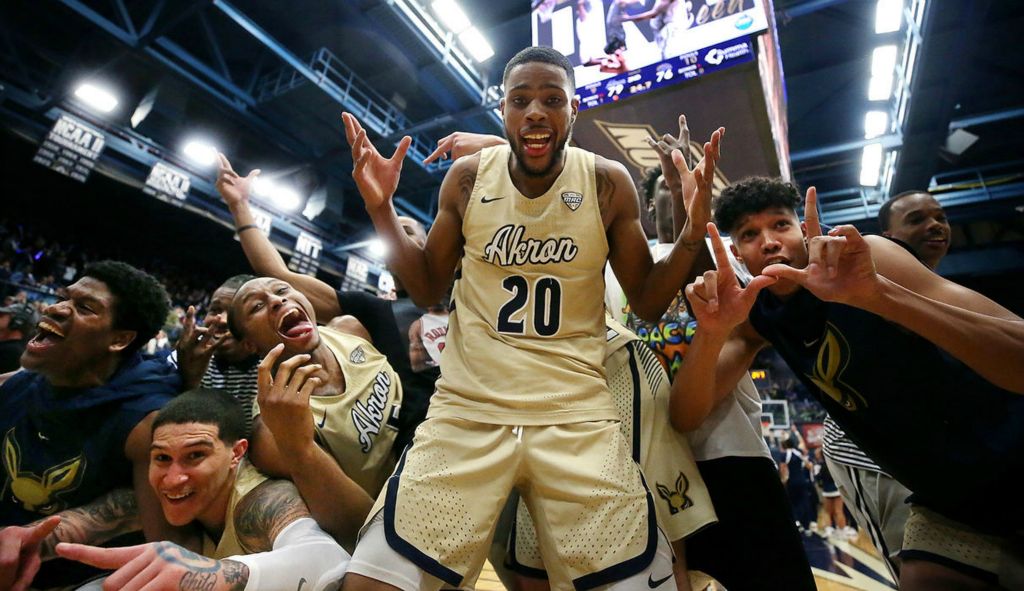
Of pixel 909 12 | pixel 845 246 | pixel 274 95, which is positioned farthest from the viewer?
pixel 274 95

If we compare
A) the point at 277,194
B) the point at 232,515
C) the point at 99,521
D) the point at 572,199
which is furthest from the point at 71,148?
the point at 572,199

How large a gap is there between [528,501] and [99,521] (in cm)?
184

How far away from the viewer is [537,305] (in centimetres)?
168

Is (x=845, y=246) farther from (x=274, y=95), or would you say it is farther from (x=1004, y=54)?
(x=274, y=95)

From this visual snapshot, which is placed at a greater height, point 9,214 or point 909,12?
point 909,12

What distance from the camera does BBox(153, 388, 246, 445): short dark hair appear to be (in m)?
1.92

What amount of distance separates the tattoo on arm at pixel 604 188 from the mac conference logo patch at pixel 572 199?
0.07 m

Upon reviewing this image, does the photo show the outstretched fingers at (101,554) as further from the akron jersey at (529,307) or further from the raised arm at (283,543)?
the akron jersey at (529,307)

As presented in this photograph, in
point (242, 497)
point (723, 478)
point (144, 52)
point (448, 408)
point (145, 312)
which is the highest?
point (144, 52)

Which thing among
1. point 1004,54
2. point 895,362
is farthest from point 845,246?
point 1004,54

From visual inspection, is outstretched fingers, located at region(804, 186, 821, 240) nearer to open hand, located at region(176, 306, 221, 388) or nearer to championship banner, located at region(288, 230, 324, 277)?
open hand, located at region(176, 306, 221, 388)

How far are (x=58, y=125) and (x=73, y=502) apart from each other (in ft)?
35.5

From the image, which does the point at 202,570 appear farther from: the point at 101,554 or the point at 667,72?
the point at 667,72

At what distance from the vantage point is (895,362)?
1.64m
